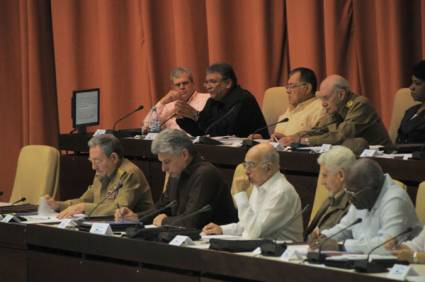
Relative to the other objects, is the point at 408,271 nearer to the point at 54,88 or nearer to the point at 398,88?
the point at 398,88

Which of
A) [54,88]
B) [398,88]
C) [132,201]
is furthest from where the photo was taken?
[54,88]

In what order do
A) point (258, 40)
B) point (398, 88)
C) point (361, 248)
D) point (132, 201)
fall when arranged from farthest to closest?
point (258, 40)
point (398, 88)
point (132, 201)
point (361, 248)

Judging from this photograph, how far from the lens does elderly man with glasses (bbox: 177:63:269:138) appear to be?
827 centimetres

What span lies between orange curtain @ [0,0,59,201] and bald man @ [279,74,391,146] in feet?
13.1

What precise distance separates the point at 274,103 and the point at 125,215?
Result: 247 centimetres

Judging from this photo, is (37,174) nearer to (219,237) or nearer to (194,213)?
(194,213)

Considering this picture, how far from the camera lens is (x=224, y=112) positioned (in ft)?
27.4

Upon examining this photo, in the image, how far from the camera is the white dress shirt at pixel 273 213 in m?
5.71

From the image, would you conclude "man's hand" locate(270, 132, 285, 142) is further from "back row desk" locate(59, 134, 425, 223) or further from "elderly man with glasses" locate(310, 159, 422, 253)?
"elderly man with glasses" locate(310, 159, 422, 253)

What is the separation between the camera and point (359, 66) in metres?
8.63

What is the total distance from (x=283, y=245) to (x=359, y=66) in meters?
3.67

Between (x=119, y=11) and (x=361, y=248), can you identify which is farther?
(x=119, y=11)

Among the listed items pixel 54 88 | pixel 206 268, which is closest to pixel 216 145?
pixel 206 268

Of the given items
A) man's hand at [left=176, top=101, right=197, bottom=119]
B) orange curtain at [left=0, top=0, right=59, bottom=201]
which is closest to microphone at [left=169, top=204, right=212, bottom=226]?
man's hand at [left=176, top=101, right=197, bottom=119]
